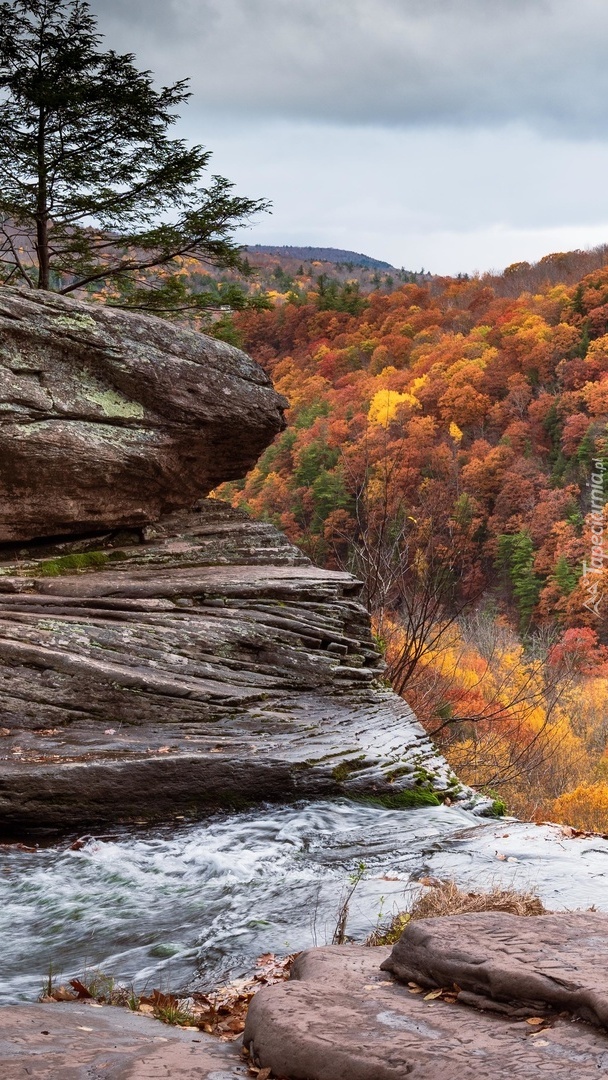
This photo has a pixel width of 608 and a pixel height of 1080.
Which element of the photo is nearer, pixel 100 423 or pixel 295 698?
pixel 295 698

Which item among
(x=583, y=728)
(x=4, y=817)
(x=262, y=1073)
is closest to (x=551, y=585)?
(x=583, y=728)

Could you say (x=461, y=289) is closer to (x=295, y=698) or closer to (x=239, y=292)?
(x=239, y=292)

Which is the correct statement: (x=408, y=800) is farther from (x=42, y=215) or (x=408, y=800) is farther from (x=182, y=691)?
(x=42, y=215)

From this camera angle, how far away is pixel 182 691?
9469 millimetres

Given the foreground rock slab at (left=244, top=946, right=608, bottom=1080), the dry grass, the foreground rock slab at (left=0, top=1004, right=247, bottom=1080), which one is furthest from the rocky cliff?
the foreground rock slab at (left=244, top=946, right=608, bottom=1080)

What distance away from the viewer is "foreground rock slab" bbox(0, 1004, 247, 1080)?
11.1ft

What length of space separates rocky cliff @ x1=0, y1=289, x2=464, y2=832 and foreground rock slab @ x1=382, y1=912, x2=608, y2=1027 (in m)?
4.31

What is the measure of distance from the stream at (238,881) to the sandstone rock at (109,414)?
4.57 meters

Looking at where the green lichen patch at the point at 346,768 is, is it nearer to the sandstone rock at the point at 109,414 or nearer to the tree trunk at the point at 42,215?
the sandstone rock at the point at 109,414

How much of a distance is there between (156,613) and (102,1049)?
674 cm

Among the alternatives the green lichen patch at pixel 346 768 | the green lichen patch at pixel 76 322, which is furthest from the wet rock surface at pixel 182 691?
the green lichen patch at pixel 76 322

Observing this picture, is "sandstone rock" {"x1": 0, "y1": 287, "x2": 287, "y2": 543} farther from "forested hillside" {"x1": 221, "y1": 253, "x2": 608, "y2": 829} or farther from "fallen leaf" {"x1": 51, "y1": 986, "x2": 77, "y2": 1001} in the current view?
"forested hillside" {"x1": 221, "y1": 253, "x2": 608, "y2": 829}

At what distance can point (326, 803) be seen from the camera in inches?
338

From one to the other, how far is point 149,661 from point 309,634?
2.07 metres
